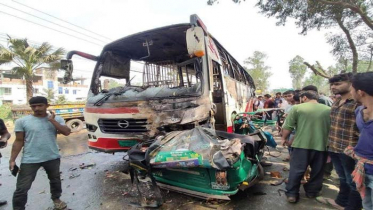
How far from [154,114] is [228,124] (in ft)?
5.09

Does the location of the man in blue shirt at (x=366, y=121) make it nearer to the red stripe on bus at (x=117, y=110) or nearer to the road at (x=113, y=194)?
the road at (x=113, y=194)

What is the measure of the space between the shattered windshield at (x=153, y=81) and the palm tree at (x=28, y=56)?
10.8m

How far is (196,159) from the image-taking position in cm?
250

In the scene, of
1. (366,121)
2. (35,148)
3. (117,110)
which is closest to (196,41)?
(117,110)

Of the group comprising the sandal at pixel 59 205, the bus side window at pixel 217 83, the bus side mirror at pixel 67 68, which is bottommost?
the sandal at pixel 59 205

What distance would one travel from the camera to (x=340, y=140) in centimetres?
249

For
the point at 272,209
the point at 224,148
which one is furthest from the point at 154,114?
the point at 272,209

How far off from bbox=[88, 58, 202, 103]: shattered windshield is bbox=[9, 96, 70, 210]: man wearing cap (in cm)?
123

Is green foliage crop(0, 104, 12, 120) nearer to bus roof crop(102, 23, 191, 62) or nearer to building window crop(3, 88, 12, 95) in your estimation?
bus roof crop(102, 23, 191, 62)

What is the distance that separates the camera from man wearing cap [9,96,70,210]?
9.05 feet

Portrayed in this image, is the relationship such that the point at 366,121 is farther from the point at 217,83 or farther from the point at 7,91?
the point at 7,91

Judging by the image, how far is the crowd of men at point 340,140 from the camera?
186 cm

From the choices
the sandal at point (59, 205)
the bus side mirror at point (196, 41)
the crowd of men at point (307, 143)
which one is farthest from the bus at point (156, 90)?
the sandal at point (59, 205)

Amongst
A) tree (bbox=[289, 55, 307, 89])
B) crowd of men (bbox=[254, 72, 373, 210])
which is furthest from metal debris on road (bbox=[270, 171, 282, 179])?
tree (bbox=[289, 55, 307, 89])
